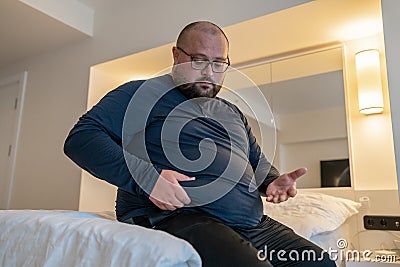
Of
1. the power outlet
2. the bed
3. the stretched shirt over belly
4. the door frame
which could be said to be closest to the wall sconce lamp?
the power outlet

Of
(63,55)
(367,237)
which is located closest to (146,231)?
(367,237)

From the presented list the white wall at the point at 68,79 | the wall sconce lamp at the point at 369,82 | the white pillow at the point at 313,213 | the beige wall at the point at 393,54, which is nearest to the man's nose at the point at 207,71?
the white pillow at the point at 313,213

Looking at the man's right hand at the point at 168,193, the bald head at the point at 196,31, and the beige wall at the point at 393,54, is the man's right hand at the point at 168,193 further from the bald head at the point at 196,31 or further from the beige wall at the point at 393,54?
the beige wall at the point at 393,54

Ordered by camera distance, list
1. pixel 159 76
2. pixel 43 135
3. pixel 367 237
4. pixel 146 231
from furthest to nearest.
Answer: pixel 43 135 < pixel 367 237 < pixel 159 76 < pixel 146 231

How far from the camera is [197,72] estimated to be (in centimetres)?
112

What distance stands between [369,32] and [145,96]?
1497 mm

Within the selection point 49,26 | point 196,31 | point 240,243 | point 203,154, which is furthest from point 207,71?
point 49,26

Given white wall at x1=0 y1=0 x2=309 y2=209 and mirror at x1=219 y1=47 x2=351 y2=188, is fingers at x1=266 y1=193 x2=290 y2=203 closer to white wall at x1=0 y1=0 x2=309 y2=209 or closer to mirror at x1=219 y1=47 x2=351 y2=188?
mirror at x1=219 y1=47 x2=351 y2=188

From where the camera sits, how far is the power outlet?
1.77 meters

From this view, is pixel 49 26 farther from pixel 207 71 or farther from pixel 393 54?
pixel 393 54

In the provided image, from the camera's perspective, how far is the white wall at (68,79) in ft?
7.50

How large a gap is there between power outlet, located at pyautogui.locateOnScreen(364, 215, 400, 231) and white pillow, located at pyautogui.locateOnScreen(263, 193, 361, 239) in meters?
0.08

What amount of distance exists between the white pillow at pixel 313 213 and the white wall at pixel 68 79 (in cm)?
103

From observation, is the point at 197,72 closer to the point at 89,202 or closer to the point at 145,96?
the point at 145,96
